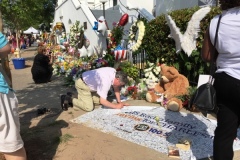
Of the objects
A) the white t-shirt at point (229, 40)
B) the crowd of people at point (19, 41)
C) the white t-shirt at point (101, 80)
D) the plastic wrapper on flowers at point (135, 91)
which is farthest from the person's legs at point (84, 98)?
the crowd of people at point (19, 41)

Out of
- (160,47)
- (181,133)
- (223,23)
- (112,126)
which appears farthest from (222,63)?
(160,47)

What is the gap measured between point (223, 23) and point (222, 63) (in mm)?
326

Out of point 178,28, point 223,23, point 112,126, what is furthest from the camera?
point 178,28

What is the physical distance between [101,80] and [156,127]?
1256 mm

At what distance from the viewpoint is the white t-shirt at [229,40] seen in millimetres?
1997

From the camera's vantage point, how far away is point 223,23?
6.65ft

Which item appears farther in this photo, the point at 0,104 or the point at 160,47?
the point at 160,47

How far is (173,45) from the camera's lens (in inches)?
229

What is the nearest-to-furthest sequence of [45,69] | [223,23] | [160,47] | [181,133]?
[223,23] < [181,133] < [160,47] < [45,69]

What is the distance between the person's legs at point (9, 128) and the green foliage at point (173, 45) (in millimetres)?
3834

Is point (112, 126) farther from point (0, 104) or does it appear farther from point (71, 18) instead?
point (71, 18)

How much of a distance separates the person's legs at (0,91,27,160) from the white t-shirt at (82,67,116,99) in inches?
86.3
